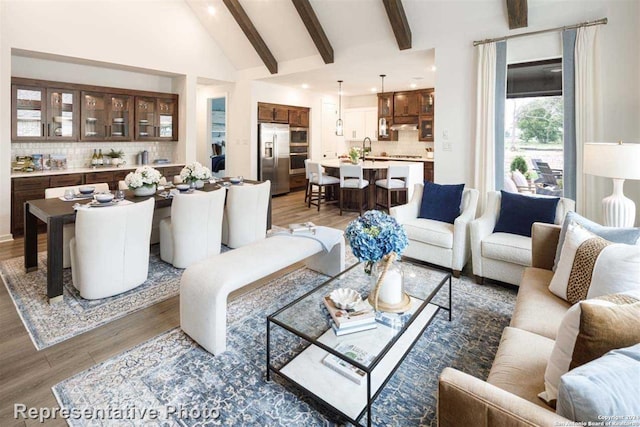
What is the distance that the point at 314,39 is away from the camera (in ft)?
19.3

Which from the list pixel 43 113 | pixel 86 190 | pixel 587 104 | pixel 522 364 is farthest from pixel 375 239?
pixel 43 113

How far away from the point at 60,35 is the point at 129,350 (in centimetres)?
514

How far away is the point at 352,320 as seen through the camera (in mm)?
1880

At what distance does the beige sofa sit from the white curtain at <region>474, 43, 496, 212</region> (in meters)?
2.17

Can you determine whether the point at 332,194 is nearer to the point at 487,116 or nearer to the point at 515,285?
the point at 487,116

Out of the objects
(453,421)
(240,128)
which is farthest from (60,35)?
(453,421)

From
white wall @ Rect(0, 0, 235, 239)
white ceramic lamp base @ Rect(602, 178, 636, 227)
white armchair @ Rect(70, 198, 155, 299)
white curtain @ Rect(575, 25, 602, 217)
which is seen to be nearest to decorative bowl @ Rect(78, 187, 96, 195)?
white armchair @ Rect(70, 198, 155, 299)

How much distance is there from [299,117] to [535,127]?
5799mm

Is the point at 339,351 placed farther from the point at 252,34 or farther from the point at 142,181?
the point at 252,34

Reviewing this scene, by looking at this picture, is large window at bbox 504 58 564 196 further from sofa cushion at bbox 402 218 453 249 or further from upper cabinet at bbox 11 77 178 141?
upper cabinet at bbox 11 77 178 141

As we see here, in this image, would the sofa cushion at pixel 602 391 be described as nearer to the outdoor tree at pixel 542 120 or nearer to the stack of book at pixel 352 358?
the stack of book at pixel 352 358

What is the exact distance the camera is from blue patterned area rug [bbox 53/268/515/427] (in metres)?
1.78

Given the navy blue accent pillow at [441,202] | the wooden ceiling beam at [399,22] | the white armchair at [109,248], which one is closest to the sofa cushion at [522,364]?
the navy blue accent pillow at [441,202]

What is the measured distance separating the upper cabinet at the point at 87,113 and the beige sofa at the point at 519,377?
6.37 meters
